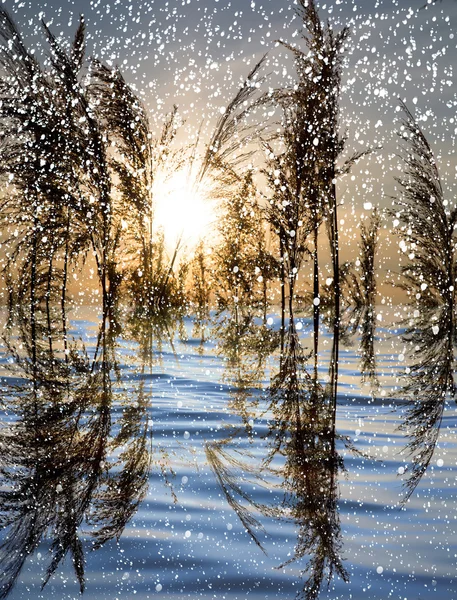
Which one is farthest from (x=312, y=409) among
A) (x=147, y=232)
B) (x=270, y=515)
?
(x=147, y=232)

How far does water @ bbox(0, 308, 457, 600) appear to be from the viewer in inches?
61.6

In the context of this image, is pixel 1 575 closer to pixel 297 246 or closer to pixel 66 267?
pixel 297 246

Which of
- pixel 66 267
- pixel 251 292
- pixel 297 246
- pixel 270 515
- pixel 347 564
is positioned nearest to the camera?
pixel 347 564

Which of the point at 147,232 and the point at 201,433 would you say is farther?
the point at 147,232

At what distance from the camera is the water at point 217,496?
1565 millimetres

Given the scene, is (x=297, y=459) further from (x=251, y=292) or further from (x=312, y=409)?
(x=251, y=292)

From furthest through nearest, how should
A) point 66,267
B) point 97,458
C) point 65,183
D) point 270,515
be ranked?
1. point 66,267
2. point 65,183
3. point 97,458
4. point 270,515

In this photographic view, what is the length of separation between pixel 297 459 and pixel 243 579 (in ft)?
3.76

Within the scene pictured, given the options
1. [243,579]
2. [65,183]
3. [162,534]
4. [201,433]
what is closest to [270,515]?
[162,534]

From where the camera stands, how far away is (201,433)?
10.6 feet

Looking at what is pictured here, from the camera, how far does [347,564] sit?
1.65 meters

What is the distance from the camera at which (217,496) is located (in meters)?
2.21

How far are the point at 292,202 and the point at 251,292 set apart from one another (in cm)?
819

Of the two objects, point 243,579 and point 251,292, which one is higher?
point 251,292
